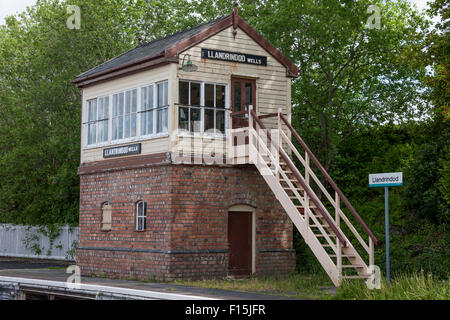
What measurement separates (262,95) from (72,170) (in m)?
13.3

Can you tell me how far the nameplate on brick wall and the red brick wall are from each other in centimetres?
54

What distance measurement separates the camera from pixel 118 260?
20.8m

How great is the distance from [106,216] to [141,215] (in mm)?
2115

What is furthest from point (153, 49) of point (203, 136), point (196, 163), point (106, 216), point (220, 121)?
point (106, 216)

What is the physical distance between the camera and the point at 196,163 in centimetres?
1925

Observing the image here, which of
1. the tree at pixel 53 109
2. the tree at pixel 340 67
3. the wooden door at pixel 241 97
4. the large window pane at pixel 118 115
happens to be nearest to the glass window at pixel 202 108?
the wooden door at pixel 241 97

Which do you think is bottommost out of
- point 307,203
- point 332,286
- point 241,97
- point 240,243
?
point 332,286

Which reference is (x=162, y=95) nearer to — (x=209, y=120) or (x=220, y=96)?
(x=209, y=120)

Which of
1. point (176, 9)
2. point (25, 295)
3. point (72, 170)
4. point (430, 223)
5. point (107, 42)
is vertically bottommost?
point (25, 295)

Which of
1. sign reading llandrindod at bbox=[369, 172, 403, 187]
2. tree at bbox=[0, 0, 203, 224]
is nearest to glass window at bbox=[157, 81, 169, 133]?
sign reading llandrindod at bbox=[369, 172, 403, 187]

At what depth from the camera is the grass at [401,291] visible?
37.8ft

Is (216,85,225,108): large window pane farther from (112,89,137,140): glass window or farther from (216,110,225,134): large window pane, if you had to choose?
(112,89,137,140): glass window
